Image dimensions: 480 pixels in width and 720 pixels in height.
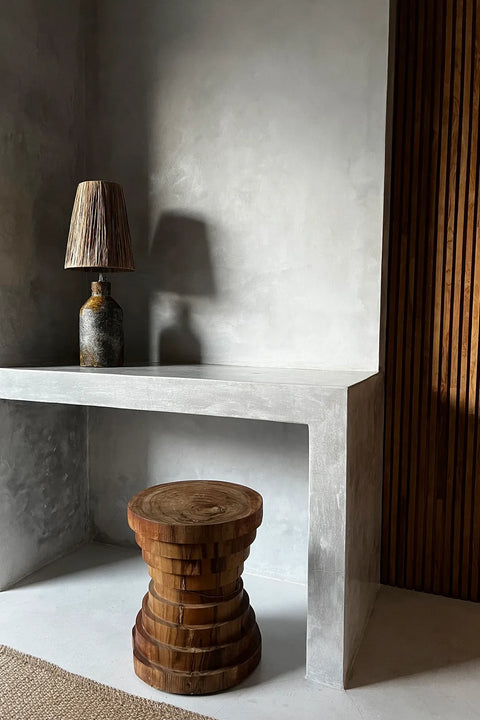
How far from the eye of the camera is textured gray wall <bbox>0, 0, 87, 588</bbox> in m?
2.11

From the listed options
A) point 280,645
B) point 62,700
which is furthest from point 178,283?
point 62,700

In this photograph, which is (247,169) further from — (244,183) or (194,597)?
(194,597)

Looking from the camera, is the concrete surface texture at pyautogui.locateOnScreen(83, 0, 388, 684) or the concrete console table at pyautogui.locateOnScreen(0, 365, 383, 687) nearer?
the concrete console table at pyautogui.locateOnScreen(0, 365, 383, 687)

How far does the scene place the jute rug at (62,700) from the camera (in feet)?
4.89

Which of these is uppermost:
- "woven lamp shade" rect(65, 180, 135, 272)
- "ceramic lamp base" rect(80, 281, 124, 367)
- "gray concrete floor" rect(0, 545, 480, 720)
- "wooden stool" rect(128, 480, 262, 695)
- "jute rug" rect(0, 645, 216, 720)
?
"woven lamp shade" rect(65, 180, 135, 272)

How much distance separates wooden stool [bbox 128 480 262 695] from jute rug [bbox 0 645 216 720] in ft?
0.31

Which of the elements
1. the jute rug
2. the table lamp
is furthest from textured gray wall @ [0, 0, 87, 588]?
the jute rug

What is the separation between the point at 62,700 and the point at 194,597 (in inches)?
16.3

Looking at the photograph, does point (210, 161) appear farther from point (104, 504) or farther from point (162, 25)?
point (104, 504)

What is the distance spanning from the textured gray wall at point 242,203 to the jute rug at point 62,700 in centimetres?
84

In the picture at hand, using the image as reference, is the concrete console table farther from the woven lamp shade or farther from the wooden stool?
the woven lamp shade

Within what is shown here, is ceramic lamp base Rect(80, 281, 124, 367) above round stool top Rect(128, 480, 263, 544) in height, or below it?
above

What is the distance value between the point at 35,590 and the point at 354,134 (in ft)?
6.32

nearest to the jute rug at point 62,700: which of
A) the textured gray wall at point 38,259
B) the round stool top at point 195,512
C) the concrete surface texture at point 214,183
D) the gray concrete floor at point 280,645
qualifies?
the gray concrete floor at point 280,645
